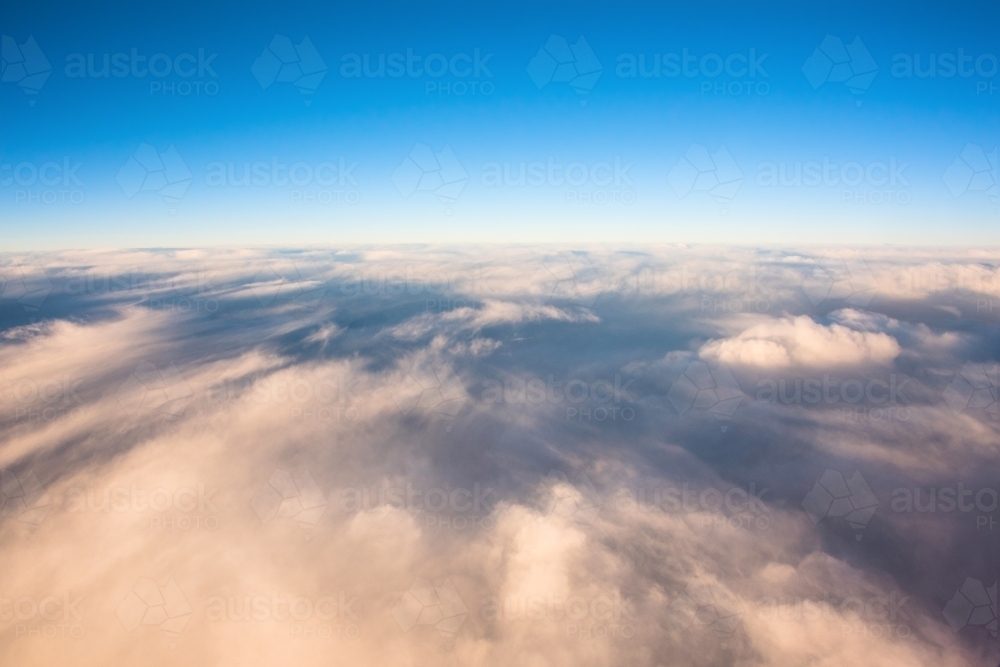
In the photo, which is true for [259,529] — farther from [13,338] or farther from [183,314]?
[183,314]

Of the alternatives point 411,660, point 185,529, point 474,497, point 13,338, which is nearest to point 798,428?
point 474,497

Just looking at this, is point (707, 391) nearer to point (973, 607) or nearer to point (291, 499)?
point (973, 607)

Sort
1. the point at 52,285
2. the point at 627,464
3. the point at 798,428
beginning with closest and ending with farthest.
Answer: the point at 627,464 < the point at 798,428 < the point at 52,285

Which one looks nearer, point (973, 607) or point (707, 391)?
point (973, 607)

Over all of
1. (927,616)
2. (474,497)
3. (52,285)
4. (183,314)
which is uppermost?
(52,285)

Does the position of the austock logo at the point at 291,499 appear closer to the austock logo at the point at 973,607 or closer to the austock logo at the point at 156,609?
the austock logo at the point at 156,609

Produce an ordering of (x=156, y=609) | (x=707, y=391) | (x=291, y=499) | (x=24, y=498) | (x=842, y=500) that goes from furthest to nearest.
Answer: (x=707, y=391), (x=842, y=500), (x=291, y=499), (x=24, y=498), (x=156, y=609)

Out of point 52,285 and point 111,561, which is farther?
point 52,285

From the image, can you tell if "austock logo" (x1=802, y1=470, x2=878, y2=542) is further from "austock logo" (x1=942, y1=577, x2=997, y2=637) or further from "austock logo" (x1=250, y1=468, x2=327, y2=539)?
"austock logo" (x1=250, y1=468, x2=327, y2=539)

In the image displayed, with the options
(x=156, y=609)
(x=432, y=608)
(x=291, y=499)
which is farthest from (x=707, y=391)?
(x=156, y=609)

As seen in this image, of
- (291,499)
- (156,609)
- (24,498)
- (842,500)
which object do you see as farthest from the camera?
(842,500)

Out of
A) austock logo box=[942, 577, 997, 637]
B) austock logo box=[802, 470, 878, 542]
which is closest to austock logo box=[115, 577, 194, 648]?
austock logo box=[802, 470, 878, 542]
